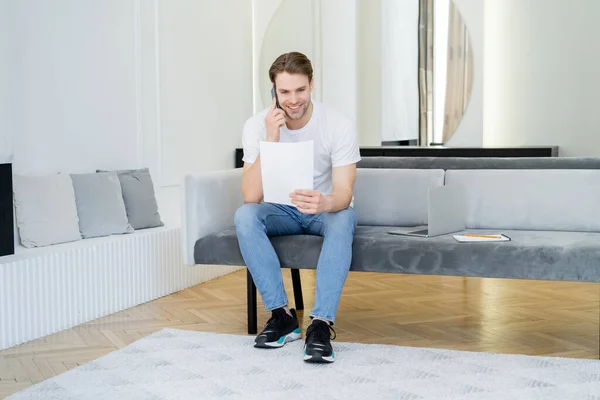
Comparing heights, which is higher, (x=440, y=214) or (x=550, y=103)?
(x=550, y=103)

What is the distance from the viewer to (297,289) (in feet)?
13.7

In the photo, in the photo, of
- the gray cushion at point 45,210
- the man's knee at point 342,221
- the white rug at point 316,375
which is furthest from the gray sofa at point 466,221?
the gray cushion at point 45,210

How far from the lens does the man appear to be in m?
3.20

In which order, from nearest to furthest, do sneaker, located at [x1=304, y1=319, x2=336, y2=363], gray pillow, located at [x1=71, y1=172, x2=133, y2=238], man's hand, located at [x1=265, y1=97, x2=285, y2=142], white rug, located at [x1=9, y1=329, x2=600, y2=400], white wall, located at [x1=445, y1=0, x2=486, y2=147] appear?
white rug, located at [x1=9, y1=329, x2=600, y2=400] → sneaker, located at [x1=304, y1=319, x2=336, y2=363] → man's hand, located at [x1=265, y1=97, x2=285, y2=142] → gray pillow, located at [x1=71, y1=172, x2=133, y2=238] → white wall, located at [x1=445, y1=0, x2=486, y2=147]

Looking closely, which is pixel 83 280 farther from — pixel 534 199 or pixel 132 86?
pixel 534 199

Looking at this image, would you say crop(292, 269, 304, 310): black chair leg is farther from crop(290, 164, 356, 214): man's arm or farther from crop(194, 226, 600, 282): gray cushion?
crop(290, 164, 356, 214): man's arm

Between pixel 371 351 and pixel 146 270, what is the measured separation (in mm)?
1733

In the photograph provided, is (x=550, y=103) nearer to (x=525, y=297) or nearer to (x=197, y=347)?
(x=525, y=297)

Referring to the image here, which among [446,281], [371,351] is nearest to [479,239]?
[371,351]

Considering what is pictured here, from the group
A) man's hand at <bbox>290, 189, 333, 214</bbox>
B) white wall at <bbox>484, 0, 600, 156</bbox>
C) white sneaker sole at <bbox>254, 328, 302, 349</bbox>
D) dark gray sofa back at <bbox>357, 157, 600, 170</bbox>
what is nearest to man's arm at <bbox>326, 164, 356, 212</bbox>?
man's hand at <bbox>290, 189, 333, 214</bbox>

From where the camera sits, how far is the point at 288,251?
348 centimetres

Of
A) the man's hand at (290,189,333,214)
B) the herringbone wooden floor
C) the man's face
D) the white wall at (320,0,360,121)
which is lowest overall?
the herringbone wooden floor

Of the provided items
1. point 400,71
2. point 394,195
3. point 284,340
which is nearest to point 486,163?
point 394,195

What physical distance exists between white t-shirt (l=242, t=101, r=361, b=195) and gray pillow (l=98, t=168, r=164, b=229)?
138 centimetres
